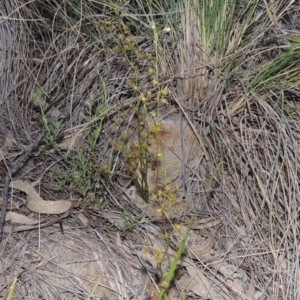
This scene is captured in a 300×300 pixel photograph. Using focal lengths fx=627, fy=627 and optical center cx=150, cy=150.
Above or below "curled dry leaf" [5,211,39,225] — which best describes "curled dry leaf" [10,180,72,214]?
above

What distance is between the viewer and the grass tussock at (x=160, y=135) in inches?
78.8

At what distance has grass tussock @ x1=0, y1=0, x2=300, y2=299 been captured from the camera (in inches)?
78.8

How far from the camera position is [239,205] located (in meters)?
2.14

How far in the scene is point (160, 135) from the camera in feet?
7.46

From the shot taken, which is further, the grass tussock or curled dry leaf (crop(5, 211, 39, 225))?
curled dry leaf (crop(5, 211, 39, 225))

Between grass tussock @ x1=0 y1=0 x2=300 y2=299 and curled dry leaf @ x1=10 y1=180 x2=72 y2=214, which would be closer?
grass tussock @ x1=0 y1=0 x2=300 y2=299

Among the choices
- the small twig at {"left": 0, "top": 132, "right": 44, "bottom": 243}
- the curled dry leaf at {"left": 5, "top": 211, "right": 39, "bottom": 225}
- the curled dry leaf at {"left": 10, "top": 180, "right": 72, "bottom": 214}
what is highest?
the small twig at {"left": 0, "top": 132, "right": 44, "bottom": 243}

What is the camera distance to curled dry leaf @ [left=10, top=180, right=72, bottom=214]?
7.01 feet

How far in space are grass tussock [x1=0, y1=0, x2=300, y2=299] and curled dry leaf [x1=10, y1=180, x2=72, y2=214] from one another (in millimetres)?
34

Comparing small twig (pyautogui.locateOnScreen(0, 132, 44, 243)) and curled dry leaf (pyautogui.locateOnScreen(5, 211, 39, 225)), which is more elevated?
small twig (pyautogui.locateOnScreen(0, 132, 44, 243))

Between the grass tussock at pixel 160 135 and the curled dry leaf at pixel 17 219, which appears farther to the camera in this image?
the curled dry leaf at pixel 17 219

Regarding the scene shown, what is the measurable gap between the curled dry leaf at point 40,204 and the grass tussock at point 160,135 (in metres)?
0.03

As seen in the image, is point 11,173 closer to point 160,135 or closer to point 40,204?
point 40,204

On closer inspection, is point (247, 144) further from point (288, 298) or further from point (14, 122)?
point (14, 122)
